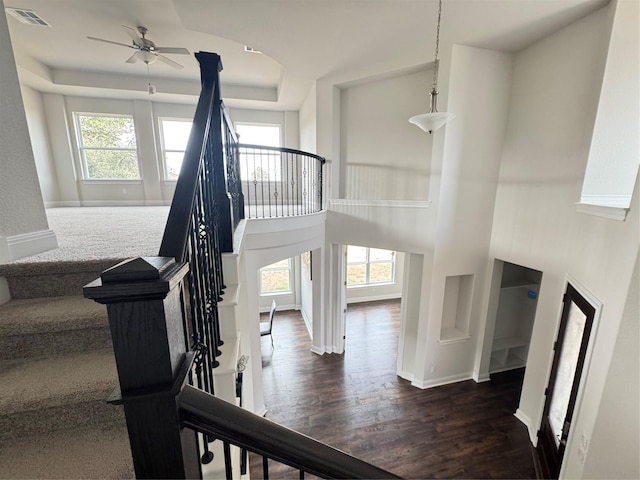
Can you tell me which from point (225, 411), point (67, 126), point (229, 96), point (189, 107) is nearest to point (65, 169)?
point (67, 126)

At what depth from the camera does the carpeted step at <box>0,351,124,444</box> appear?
37.7 inches

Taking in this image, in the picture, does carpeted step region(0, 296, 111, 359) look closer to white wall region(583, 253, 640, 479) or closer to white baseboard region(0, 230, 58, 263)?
white baseboard region(0, 230, 58, 263)

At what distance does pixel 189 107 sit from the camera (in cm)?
608

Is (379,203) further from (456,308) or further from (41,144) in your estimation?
(41,144)

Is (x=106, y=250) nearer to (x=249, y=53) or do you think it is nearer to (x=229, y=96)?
(x=249, y=53)

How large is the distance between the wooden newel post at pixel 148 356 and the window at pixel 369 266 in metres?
7.24

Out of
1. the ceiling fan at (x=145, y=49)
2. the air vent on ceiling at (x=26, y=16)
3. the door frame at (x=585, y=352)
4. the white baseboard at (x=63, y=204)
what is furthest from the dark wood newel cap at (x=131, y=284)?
the white baseboard at (x=63, y=204)

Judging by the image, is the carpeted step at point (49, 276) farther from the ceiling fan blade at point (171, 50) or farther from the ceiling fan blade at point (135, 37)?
the ceiling fan blade at point (135, 37)

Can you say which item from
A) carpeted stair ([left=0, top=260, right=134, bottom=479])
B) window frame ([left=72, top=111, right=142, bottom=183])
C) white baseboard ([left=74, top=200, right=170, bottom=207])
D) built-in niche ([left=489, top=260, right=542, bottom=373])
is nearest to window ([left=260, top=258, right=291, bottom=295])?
white baseboard ([left=74, top=200, right=170, bottom=207])

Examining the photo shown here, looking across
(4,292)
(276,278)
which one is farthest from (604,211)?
(276,278)

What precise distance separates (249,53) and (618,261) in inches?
217

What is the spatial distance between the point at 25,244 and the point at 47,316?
→ 24.1 inches

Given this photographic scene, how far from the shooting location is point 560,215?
10.5 ft

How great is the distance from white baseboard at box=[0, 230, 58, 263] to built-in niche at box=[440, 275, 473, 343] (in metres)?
4.77
